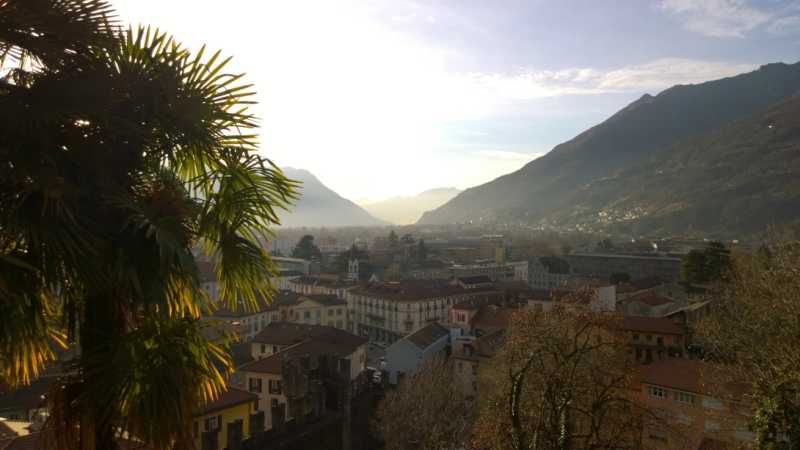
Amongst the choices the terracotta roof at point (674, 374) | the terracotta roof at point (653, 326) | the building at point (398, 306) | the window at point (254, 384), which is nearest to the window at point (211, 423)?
the window at point (254, 384)

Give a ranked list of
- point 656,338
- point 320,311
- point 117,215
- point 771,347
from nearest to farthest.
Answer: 1. point 117,215
2. point 771,347
3. point 656,338
4. point 320,311

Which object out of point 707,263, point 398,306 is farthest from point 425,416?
point 707,263

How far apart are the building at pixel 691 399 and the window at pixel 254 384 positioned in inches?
694

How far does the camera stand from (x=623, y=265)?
98.4m

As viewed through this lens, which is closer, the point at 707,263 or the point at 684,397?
the point at 684,397

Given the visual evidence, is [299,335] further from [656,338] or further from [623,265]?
[623,265]

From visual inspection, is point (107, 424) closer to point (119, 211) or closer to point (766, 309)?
point (119, 211)

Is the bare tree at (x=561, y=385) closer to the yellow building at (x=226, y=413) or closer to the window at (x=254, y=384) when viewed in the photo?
the yellow building at (x=226, y=413)

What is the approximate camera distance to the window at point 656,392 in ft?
81.4

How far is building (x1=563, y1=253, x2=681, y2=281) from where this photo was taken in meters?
92.4

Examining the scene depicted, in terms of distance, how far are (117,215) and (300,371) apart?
22.0 metres

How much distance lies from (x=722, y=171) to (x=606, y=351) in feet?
651

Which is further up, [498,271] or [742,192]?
[742,192]

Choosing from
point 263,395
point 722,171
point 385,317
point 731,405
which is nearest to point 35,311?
point 731,405
